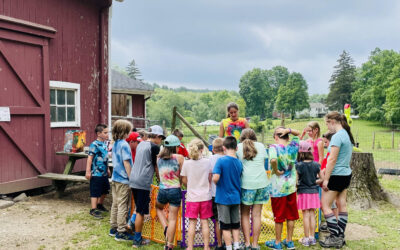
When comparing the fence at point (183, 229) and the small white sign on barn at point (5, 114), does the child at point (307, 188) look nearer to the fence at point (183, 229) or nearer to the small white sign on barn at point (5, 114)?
the fence at point (183, 229)

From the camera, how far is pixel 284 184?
4219 mm

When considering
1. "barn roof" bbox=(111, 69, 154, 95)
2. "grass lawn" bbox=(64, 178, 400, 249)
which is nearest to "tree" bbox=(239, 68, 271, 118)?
"barn roof" bbox=(111, 69, 154, 95)

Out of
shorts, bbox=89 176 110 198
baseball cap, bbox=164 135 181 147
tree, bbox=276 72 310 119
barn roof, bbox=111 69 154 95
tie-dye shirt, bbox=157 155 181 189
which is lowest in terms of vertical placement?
shorts, bbox=89 176 110 198

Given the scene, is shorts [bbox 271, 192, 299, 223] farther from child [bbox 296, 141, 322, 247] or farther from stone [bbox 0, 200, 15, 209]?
stone [bbox 0, 200, 15, 209]

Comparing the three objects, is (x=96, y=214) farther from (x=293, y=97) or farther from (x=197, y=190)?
(x=293, y=97)

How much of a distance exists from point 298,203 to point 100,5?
688 centimetres

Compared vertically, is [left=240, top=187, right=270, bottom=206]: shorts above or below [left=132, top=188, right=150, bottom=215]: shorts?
above

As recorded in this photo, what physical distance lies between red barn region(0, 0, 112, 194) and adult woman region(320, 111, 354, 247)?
Result: 5.64 metres

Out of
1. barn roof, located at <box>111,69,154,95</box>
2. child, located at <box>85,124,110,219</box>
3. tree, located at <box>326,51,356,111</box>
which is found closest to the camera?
child, located at <box>85,124,110,219</box>

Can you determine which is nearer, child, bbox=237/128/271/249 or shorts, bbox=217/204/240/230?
shorts, bbox=217/204/240/230

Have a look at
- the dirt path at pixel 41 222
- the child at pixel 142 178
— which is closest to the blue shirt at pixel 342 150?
the child at pixel 142 178

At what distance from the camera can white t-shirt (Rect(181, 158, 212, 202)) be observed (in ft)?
13.0

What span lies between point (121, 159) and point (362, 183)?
198 inches

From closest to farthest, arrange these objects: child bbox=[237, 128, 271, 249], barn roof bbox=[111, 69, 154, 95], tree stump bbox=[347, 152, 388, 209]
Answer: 1. child bbox=[237, 128, 271, 249]
2. tree stump bbox=[347, 152, 388, 209]
3. barn roof bbox=[111, 69, 154, 95]
